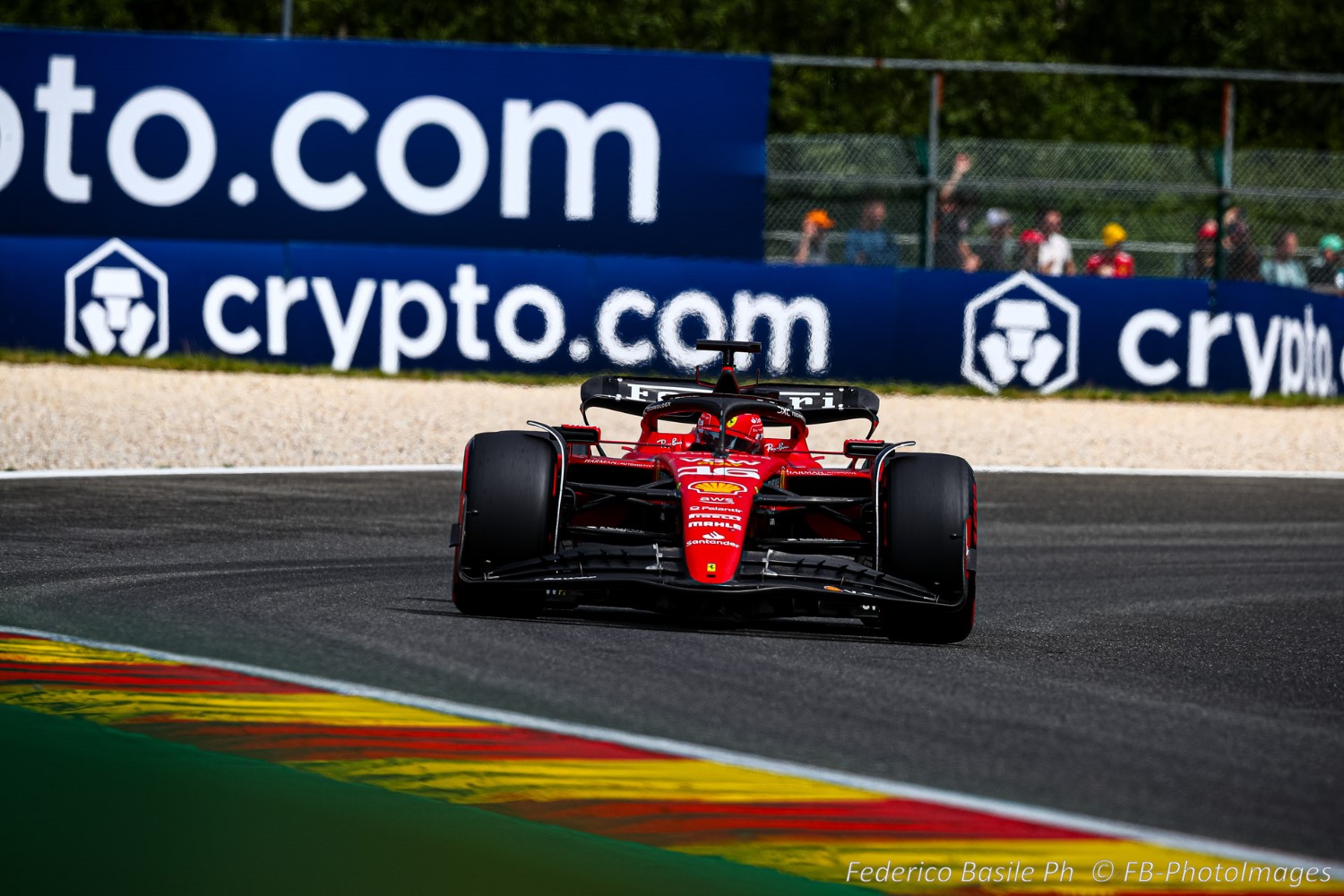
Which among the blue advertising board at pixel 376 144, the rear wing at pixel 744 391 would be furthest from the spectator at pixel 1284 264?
the rear wing at pixel 744 391

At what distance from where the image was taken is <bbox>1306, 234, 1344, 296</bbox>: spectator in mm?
18969

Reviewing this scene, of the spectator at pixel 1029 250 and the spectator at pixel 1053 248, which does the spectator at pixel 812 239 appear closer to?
the spectator at pixel 1029 250

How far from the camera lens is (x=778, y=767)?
4.59 meters

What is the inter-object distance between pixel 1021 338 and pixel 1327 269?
3728 mm

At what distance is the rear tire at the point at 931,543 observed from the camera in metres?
6.52

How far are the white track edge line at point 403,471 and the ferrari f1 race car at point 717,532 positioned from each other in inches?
203

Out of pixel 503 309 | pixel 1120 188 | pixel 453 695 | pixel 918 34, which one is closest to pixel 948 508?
pixel 453 695

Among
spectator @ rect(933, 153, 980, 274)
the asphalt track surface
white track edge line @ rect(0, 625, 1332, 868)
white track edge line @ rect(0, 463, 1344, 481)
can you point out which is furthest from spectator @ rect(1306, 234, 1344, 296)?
white track edge line @ rect(0, 625, 1332, 868)

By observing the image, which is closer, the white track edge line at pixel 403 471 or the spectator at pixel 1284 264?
the white track edge line at pixel 403 471

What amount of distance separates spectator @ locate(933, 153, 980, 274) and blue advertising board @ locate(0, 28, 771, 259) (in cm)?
158

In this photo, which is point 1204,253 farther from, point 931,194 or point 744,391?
point 744,391

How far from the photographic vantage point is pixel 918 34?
37.9 meters

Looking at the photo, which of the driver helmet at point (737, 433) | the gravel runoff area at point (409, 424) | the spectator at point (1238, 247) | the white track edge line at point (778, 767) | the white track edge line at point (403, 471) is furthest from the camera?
the spectator at point (1238, 247)

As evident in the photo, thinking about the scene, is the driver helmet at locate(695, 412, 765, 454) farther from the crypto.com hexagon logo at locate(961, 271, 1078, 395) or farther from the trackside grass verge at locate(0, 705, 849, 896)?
the crypto.com hexagon logo at locate(961, 271, 1078, 395)
